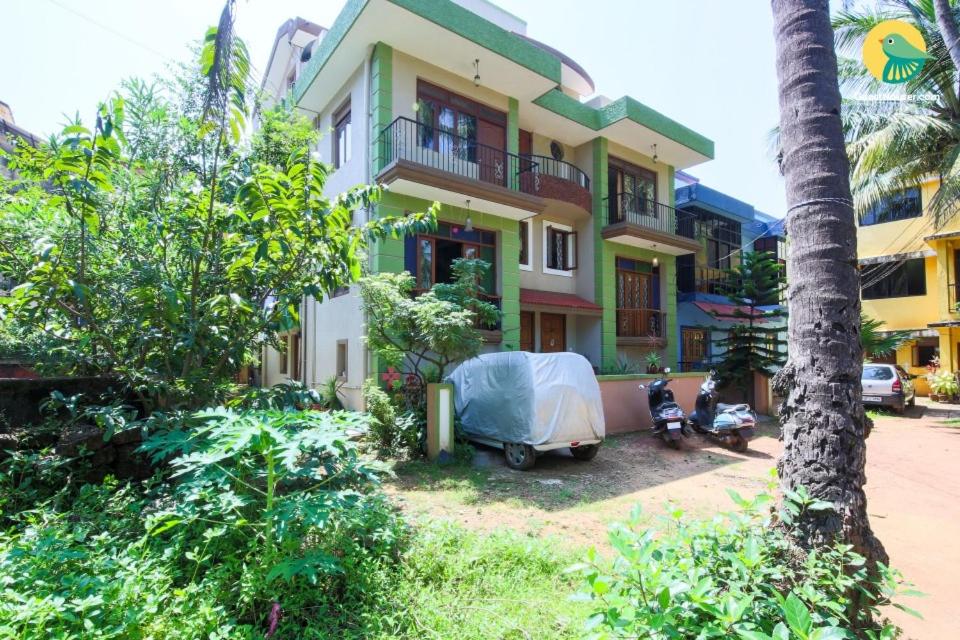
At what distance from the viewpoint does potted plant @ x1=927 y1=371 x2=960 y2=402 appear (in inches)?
623

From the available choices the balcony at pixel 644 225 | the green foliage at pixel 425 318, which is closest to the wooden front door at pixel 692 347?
the balcony at pixel 644 225

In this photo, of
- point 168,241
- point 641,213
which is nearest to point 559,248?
point 641,213

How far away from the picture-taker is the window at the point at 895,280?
18203 millimetres

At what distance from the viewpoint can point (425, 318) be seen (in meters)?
7.46

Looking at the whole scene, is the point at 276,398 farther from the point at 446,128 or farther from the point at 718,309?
the point at 718,309

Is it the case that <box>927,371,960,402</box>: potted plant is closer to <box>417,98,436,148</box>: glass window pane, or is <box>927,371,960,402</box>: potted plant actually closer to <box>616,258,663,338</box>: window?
<box>616,258,663,338</box>: window

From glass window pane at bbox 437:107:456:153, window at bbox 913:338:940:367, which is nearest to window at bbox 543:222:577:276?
glass window pane at bbox 437:107:456:153

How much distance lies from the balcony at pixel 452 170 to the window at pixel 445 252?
736 mm

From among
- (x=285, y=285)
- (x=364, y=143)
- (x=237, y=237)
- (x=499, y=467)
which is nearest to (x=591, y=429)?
(x=499, y=467)

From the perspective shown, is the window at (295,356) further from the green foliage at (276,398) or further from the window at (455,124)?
the green foliage at (276,398)

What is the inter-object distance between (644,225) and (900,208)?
1193 centimetres

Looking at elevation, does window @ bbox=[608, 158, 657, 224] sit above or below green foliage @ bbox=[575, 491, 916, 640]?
above

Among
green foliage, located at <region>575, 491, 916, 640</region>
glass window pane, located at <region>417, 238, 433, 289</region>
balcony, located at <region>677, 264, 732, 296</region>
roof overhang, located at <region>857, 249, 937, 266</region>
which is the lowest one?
green foliage, located at <region>575, 491, 916, 640</region>

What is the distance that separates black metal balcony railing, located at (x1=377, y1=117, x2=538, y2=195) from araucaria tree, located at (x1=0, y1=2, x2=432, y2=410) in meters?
5.22
